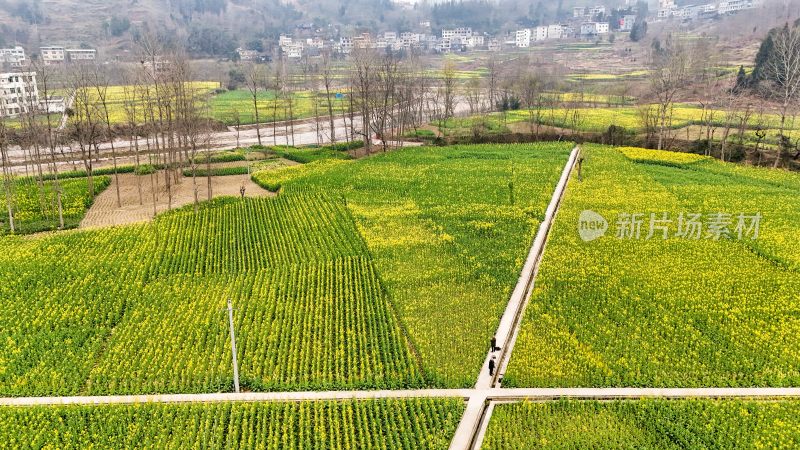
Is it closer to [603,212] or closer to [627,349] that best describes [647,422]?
[627,349]

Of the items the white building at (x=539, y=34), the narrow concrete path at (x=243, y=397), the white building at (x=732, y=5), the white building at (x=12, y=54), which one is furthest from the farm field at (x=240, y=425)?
the white building at (x=732, y=5)

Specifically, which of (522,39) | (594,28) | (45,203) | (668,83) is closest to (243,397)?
(45,203)

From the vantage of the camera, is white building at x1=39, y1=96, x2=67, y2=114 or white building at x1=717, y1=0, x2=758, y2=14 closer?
white building at x1=39, y1=96, x2=67, y2=114

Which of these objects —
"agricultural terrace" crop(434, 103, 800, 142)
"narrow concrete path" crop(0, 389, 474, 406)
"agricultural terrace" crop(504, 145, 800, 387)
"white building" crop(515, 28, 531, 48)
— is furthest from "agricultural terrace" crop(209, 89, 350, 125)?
"white building" crop(515, 28, 531, 48)

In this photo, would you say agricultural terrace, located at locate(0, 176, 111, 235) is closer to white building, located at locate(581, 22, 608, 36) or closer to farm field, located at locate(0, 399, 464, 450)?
A: farm field, located at locate(0, 399, 464, 450)

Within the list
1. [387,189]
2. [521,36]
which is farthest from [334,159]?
[521,36]

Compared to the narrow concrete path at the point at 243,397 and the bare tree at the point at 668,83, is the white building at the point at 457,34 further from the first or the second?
the narrow concrete path at the point at 243,397
